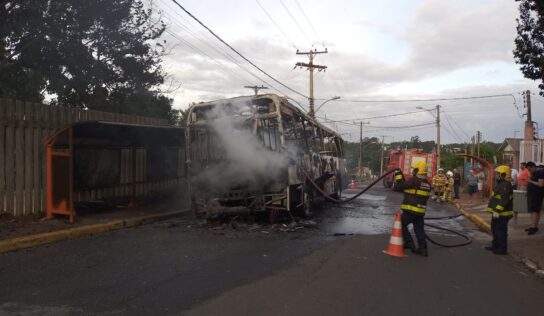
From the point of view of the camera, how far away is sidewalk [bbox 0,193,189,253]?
8000 millimetres

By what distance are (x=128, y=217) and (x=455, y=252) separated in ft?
22.8

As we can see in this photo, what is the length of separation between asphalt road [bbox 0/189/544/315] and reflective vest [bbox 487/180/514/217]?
79 centimetres

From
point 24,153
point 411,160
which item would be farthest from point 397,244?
point 411,160

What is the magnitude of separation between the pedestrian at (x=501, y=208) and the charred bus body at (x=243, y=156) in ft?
13.3

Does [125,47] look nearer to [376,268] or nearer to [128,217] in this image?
[128,217]

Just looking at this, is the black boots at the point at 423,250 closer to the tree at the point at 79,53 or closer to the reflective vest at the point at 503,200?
the reflective vest at the point at 503,200

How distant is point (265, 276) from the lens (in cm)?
619

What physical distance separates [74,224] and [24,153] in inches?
70.1

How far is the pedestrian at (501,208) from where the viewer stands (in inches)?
318

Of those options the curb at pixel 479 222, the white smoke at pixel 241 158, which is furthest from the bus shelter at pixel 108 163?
the curb at pixel 479 222

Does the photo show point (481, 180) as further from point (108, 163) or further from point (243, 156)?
point (108, 163)

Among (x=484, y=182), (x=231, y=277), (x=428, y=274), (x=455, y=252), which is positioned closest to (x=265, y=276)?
(x=231, y=277)

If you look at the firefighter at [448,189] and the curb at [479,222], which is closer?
the curb at [479,222]

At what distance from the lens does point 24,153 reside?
9656 mm
